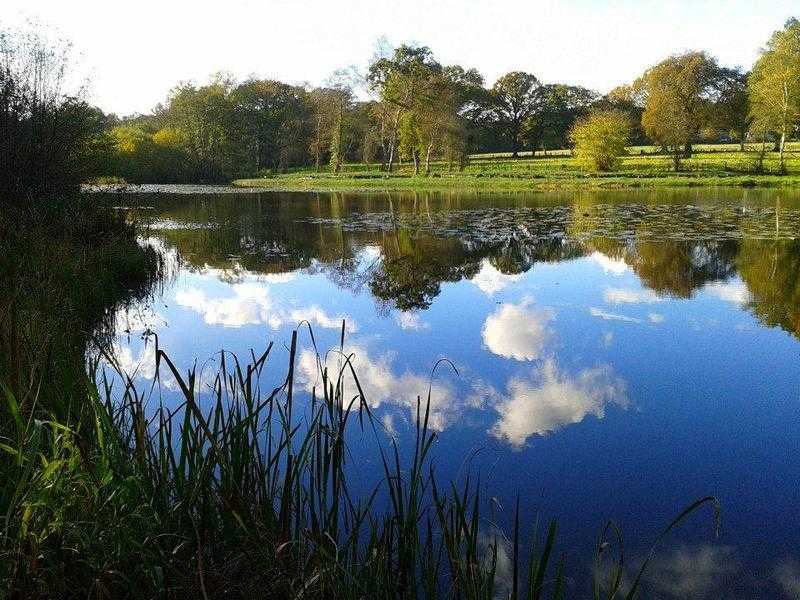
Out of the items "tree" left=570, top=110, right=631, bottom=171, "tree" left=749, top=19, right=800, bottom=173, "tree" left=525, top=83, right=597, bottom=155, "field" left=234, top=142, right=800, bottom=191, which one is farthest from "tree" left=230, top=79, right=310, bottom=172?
"tree" left=749, top=19, right=800, bottom=173

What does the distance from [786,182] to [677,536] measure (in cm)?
3899

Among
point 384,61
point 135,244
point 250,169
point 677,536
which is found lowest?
point 677,536

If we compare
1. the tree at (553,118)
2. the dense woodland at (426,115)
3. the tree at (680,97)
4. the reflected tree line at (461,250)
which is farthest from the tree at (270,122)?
the reflected tree line at (461,250)

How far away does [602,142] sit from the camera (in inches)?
1745

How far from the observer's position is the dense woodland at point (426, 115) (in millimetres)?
45438

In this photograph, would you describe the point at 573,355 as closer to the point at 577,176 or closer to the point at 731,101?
the point at 577,176

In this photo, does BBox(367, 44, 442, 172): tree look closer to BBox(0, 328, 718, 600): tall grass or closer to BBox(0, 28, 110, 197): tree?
BBox(0, 28, 110, 197): tree

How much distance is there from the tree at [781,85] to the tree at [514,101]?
27028 millimetres

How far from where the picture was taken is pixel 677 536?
3.68 m

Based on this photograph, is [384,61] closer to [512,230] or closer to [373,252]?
[512,230]

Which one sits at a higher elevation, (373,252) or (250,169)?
(250,169)

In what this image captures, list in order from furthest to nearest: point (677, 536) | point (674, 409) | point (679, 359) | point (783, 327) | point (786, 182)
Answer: point (786, 182)
point (783, 327)
point (679, 359)
point (674, 409)
point (677, 536)

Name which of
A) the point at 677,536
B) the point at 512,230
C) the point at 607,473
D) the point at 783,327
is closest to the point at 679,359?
the point at 783,327

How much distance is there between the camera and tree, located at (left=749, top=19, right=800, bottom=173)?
4012cm
